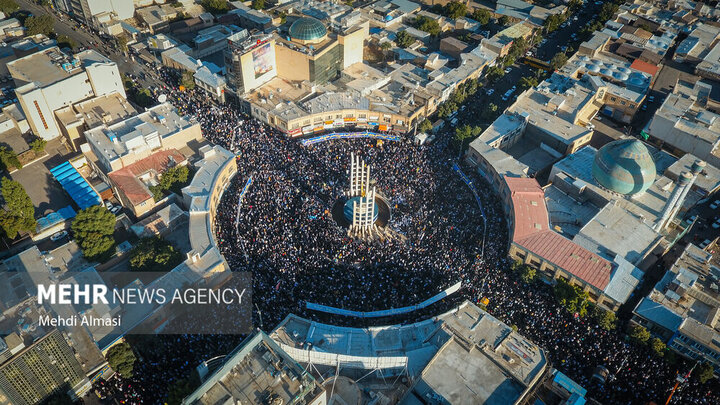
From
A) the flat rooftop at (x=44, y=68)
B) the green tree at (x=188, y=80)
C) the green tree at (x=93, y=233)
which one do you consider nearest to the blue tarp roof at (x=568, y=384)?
the green tree at (x=93, y=233)

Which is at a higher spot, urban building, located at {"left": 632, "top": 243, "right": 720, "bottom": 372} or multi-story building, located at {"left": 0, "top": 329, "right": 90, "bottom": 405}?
multi-story building, located at {"left": 0, "top": 329, "right": 90, "bottom": 405}

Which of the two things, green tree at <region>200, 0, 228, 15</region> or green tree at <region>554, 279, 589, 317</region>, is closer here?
green tree at <region>554, 279, 589, 317</region>

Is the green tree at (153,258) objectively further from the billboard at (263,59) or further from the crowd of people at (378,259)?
the billboard at (263,59)

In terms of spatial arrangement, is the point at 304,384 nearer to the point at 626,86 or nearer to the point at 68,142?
the point at 68,142

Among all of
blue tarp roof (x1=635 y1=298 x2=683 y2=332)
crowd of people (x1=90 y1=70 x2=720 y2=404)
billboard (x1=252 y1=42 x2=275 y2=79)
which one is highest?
billboard (x1=252 y1=42 x2=275 y2=79)

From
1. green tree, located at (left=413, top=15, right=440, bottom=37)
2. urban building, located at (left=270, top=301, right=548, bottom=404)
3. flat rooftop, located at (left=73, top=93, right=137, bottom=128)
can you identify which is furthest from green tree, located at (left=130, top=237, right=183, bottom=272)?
green tree, located at (left=413, top=15, right=440, bottom=37)

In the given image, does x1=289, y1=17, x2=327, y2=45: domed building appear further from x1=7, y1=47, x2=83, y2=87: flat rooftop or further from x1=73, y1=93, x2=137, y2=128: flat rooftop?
x1=7, y1=47, x2=83, y2=87: flat rooftop
